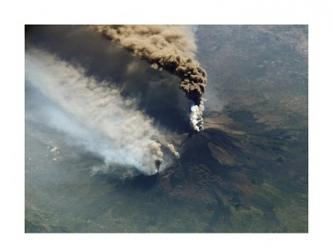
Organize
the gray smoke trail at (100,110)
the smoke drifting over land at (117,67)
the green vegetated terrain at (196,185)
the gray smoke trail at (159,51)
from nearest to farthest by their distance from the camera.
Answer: the gray smoke trail at (159,51) → the smoke drifting over land at (117,67) → the gray smoke trail at (100,110) → the green vegetated terrain at (196,185)

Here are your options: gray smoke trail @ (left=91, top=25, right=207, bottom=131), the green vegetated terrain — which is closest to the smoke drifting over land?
gray smoke trail @ (left=91, top=25, right=207, bottom=131)

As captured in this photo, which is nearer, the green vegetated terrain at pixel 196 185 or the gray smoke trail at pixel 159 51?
the gray smoke trail at pixel 159 51

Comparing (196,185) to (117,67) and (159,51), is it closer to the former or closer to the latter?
(117,67)

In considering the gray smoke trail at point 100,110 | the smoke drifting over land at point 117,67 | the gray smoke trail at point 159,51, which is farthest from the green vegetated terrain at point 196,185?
the gray smoke trail at point 159,51

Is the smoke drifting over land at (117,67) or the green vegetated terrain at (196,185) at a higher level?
the smoke drifting over land at (117,67)

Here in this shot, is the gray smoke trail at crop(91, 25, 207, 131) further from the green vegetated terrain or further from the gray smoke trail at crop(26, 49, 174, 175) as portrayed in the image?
the green vegetated terrain

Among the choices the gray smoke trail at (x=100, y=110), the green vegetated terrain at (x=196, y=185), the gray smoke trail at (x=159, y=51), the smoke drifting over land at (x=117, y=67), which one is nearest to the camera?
the gray smoke trail at (x=159, y=51)

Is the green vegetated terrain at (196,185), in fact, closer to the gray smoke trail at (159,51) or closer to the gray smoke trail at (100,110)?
the gray smoke trail at (100,110)

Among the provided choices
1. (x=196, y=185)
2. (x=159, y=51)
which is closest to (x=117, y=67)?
(x=159, y=51)
